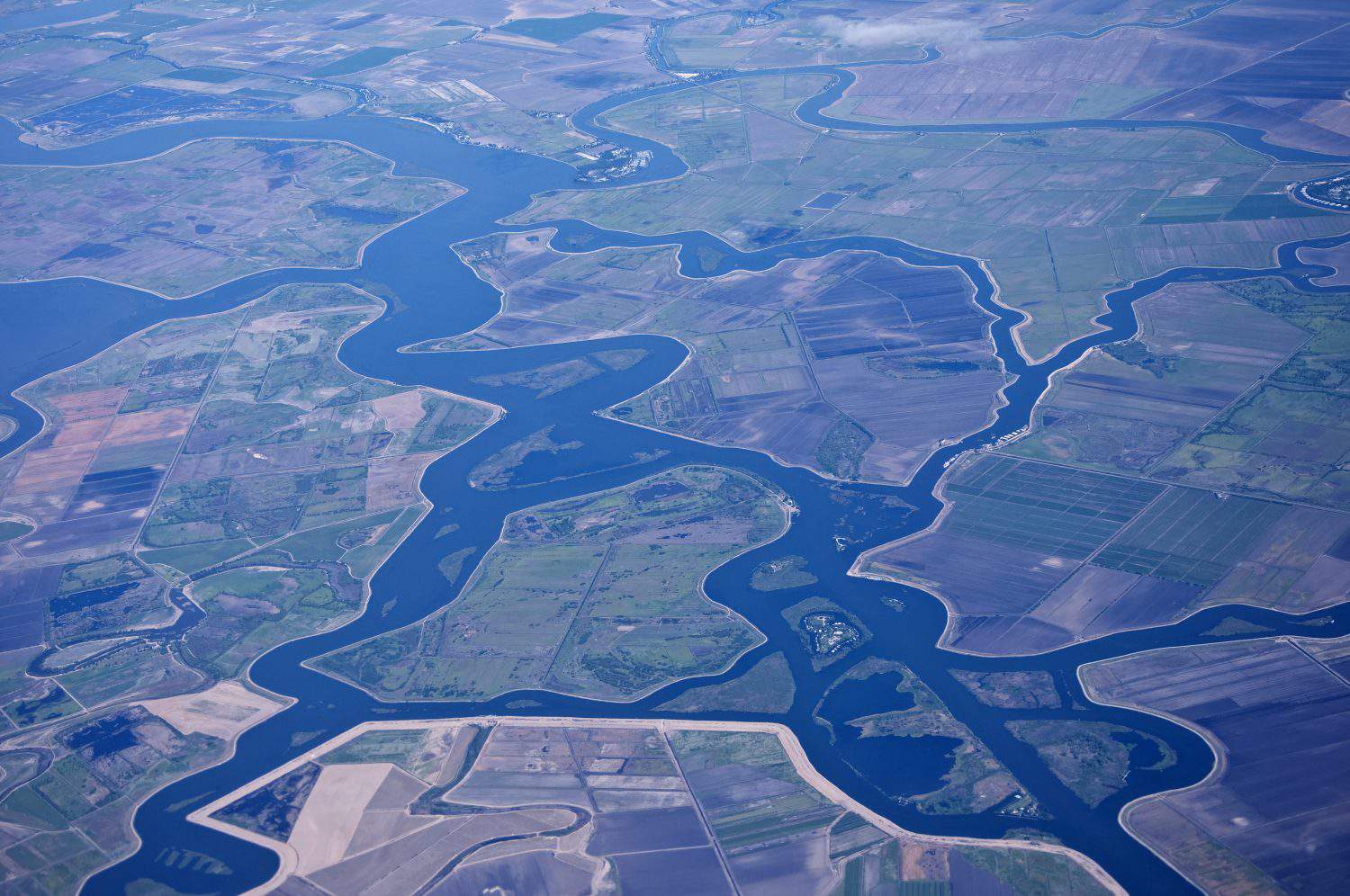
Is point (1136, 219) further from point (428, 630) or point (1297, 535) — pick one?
point (428, 630)

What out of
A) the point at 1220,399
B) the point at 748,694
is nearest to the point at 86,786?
the point at 748,694

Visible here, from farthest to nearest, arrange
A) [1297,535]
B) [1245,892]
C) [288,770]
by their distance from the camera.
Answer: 1. [1297,535]
2. [288,770]
3. [1245,892]

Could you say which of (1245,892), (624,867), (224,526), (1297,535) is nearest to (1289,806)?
(1245,892)

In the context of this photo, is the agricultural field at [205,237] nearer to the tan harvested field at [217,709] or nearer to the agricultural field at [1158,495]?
the tan harvested field at [217,709]

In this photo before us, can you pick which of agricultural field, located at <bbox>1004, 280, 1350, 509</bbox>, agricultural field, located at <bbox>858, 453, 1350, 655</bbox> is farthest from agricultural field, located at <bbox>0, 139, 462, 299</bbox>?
agricultural field, located at <bbox>1004, 280, 1350, 509</bbox>

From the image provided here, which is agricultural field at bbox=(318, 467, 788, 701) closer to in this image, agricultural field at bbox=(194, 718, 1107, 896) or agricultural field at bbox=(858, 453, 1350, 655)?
agricultural field at bbox=(194, 718, 1107, 896)
